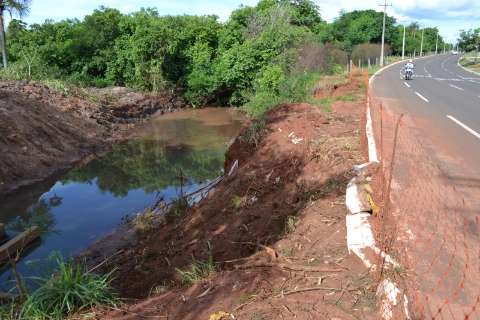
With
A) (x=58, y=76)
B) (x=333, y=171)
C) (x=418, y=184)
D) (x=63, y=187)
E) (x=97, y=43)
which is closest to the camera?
(x=418, y=184)

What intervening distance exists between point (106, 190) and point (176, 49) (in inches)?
740

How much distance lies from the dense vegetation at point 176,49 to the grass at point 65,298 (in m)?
22.8

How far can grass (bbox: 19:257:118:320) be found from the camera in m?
4.80

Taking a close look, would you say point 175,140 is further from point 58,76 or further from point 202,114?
point 58,76

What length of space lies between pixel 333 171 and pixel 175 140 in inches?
566

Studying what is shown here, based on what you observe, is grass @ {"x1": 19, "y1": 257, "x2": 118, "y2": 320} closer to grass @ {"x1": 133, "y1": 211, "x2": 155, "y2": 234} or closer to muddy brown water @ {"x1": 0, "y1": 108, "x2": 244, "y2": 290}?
muddy brown water @ {"x1": 0, "y1": 108, "x2": 244, "y2": 290}

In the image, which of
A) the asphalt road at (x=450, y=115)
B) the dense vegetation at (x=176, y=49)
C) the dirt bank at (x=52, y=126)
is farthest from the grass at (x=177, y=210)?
the dense vegetation at (x=176, y=49)

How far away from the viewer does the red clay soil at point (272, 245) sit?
407 cm

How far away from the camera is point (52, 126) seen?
18.1 metres

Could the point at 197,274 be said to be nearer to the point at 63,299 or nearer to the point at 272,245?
the point at 272,245

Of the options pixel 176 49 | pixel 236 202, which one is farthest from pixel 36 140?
pixel 176 49

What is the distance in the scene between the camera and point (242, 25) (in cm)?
3284

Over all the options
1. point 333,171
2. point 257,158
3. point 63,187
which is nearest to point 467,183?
point 333,171

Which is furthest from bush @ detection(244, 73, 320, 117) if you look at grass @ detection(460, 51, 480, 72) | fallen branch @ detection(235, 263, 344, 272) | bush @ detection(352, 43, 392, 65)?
grass @ detection(460, 51, 480, 72)
